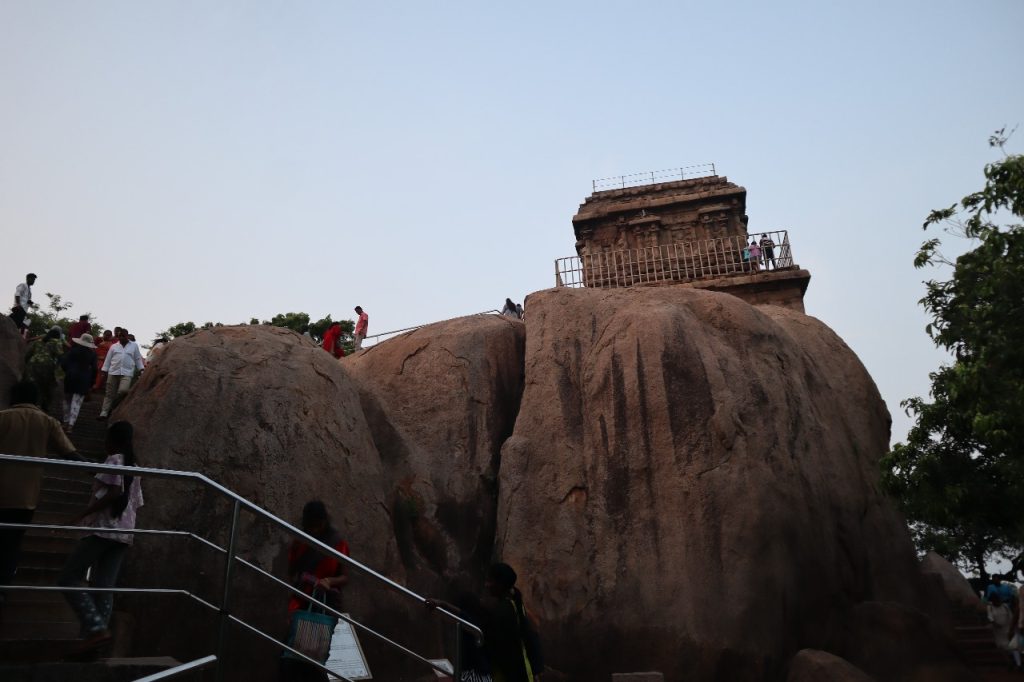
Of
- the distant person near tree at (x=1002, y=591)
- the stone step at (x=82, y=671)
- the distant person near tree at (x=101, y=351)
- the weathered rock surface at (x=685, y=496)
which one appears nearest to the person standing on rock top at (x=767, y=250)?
the weathered rock surface at (x=685, y=496)

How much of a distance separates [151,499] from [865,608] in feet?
32.2

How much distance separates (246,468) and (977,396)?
30.5 feet

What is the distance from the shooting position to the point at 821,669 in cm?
1012

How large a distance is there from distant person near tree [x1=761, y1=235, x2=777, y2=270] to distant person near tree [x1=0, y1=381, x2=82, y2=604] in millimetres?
19437

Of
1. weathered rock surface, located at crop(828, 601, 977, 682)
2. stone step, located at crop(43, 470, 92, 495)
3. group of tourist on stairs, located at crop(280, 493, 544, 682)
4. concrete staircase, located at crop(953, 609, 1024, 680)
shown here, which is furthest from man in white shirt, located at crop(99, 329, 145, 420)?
concrete staircase, located at crop(953, 609, 1024, 680)

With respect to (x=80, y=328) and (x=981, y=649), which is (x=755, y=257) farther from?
(x=80, y=328)

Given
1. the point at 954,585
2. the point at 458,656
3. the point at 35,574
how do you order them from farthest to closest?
the point at 954,585
the point at 35,574
the point at 458,656

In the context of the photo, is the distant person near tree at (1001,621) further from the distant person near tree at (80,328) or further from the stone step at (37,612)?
the distant person near tree at (80,328)

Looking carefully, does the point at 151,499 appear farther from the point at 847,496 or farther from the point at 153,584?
the point at 847,496

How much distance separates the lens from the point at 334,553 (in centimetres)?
501

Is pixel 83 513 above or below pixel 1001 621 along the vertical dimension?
above

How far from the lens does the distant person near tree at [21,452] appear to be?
17.2ft

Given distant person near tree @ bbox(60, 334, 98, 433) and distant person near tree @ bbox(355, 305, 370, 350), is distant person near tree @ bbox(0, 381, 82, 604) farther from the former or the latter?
distant person near tree @ bbox(355, 305, 370, 350)

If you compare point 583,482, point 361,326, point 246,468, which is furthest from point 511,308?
point 246,468
